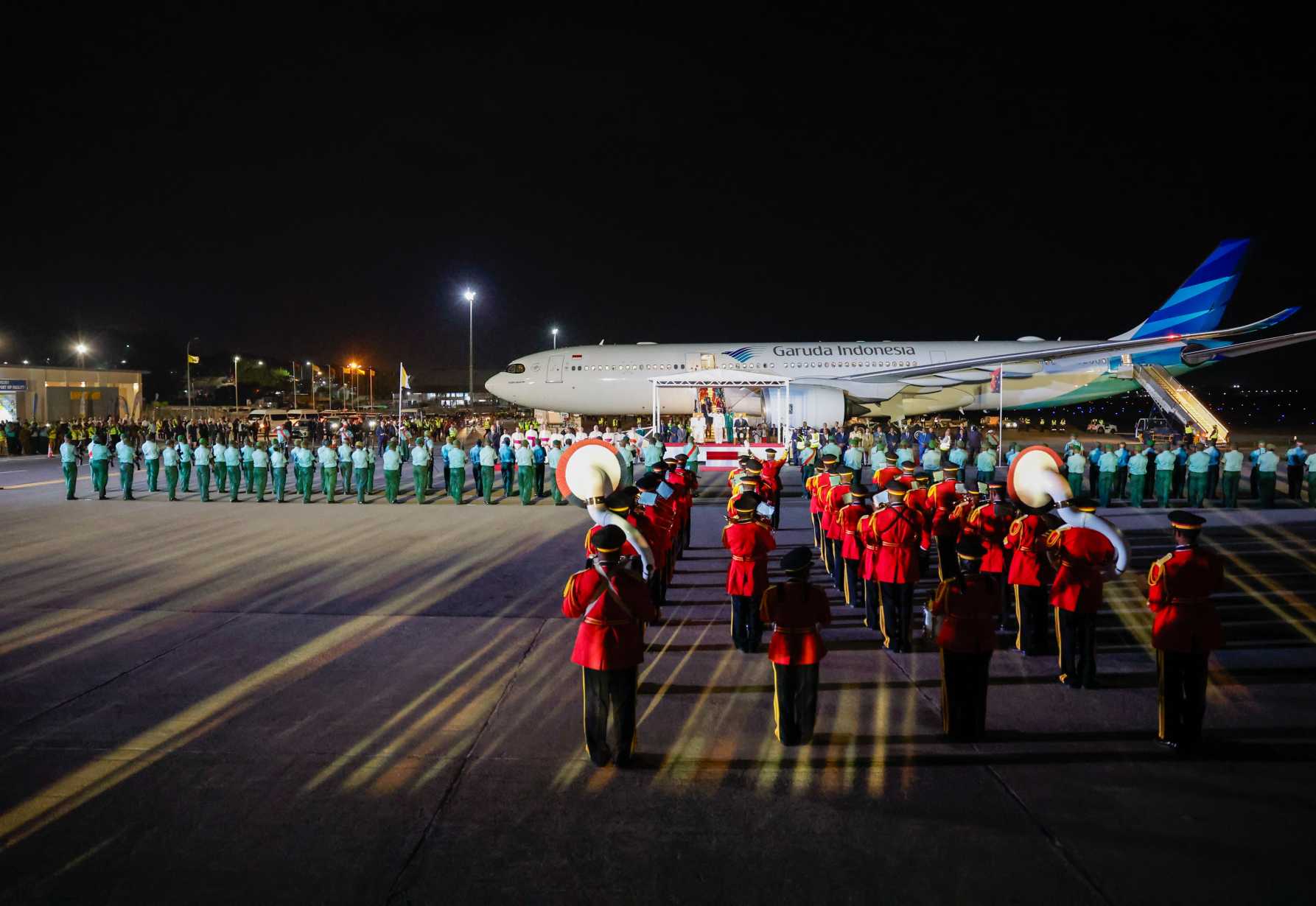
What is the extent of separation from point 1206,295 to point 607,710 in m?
37.2

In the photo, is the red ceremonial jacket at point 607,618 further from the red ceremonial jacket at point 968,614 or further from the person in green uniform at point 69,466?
the person in green uniform at point 69,466

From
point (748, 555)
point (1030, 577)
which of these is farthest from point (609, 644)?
point (1030, 577)

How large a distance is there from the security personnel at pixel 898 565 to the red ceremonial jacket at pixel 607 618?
2916 mm

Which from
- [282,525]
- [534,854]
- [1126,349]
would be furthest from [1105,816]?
[1126,349]

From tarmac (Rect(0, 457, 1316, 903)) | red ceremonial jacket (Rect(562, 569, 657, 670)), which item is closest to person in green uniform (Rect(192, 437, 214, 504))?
tarmac (Rect(0, 457, 1316, 903))

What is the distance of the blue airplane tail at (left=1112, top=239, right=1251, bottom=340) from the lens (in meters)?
32.3

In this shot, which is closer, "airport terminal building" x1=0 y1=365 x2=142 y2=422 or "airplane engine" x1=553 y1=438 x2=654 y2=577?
"airplane engine" x1=553 y1=438 x2=654 y2=577

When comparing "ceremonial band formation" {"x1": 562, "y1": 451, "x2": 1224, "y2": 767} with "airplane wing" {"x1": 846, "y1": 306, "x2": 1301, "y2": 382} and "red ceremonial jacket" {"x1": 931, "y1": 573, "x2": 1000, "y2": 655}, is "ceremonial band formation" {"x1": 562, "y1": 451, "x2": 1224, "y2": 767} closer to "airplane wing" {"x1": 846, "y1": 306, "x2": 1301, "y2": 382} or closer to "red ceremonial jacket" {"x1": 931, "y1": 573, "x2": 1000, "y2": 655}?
"red ceremonial jacket" {"x1": 931, "y1": 573, "x2": 1000, "y2": 655}

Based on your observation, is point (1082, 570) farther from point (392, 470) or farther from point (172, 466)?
point (172, 466)

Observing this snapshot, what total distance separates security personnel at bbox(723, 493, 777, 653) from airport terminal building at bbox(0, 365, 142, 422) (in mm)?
44447

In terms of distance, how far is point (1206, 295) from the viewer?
3266 centimetres

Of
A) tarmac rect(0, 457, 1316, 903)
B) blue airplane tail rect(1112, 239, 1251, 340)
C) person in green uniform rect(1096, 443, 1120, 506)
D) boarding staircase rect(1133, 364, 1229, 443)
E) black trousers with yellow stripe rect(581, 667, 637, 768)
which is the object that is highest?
blue airplane tail rect(1112, 239, 1251, 340)

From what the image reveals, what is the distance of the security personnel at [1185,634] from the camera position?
193 inches

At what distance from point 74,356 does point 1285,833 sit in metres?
137
